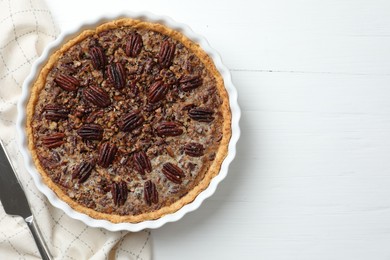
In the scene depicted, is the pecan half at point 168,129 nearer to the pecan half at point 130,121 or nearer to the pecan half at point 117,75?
the pecan half at point 130,121

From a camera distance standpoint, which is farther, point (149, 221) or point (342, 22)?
point (342, 22)

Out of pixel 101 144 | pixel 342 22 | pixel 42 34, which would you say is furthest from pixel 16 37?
pixel 342 22

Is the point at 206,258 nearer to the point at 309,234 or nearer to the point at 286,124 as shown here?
the point at 309,234

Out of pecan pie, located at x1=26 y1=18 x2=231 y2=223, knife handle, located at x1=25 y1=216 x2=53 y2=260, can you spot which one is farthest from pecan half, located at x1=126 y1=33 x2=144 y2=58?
knife handle, located at x1=25 y1=216 x2=53 y2=260

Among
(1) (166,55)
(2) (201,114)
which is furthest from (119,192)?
(1) (166,55)

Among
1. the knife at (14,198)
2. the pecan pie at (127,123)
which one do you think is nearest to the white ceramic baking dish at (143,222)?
the pecan pie at (127,123)

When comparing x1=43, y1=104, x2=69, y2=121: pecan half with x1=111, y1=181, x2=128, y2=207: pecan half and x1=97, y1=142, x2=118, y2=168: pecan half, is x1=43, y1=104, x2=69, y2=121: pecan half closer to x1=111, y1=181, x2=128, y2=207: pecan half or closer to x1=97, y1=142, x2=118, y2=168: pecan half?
x1=97, y1=142, x2=118, y2=168: pecan half

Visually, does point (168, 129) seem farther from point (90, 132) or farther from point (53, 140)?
point (53, 140)

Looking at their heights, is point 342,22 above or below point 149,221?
above
